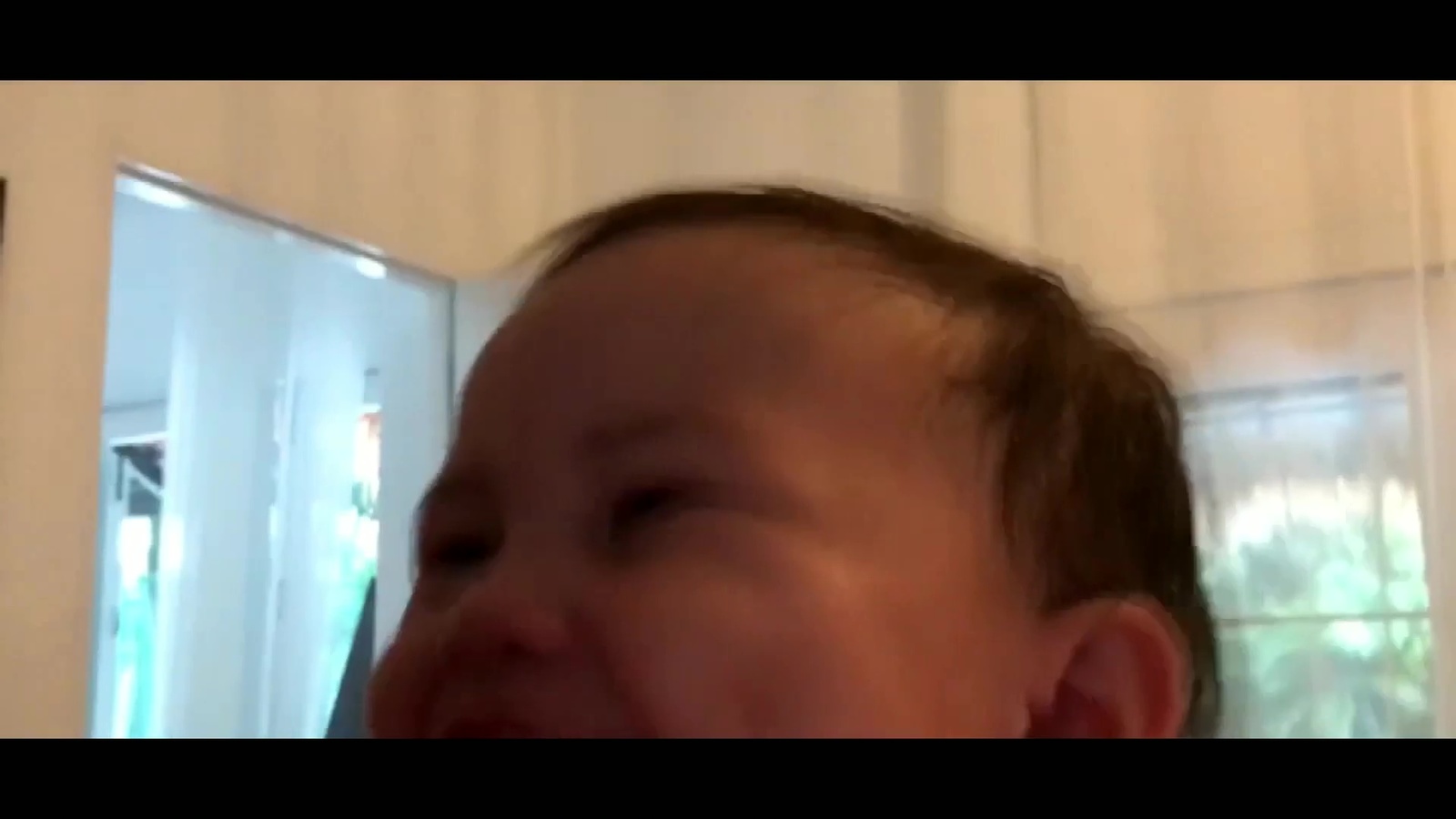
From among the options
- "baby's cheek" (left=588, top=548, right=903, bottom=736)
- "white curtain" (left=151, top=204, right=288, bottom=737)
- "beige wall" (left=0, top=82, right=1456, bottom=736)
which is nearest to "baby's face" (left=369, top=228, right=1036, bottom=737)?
"baby's cheek" (left=588, top=548, right=903, bottom=736)

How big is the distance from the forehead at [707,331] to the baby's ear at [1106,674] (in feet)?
0.31

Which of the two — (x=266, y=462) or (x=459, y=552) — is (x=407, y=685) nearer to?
(x=459, y=552)

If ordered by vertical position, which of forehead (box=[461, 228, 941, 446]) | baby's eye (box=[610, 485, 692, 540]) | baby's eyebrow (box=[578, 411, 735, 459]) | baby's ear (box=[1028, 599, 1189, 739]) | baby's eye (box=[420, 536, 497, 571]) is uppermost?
forehead (box=[461, 228, 941, 446])

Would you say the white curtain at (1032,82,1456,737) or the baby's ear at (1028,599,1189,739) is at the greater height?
the white curtain at (1032,82,1456,737)

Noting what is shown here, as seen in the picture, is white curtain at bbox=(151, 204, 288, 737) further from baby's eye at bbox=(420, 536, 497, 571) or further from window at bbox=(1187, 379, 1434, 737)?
baby's eye at bbox=(420, 536, 497, 571)

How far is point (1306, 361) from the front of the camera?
4.71ft

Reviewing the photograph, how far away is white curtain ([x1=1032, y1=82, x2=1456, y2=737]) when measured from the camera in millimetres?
1367

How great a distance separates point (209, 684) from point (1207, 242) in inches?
44.1

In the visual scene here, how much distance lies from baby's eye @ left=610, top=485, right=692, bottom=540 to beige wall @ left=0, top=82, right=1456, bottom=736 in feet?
2.98

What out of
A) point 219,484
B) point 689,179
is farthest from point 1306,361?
point 219,484

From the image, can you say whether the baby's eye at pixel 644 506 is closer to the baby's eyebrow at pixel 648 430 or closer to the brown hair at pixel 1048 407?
the baby's eyebrow at pixel 648 430

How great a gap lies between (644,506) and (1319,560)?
1.15m

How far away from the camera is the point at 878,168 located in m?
1.69

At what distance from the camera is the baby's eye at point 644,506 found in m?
0.42
